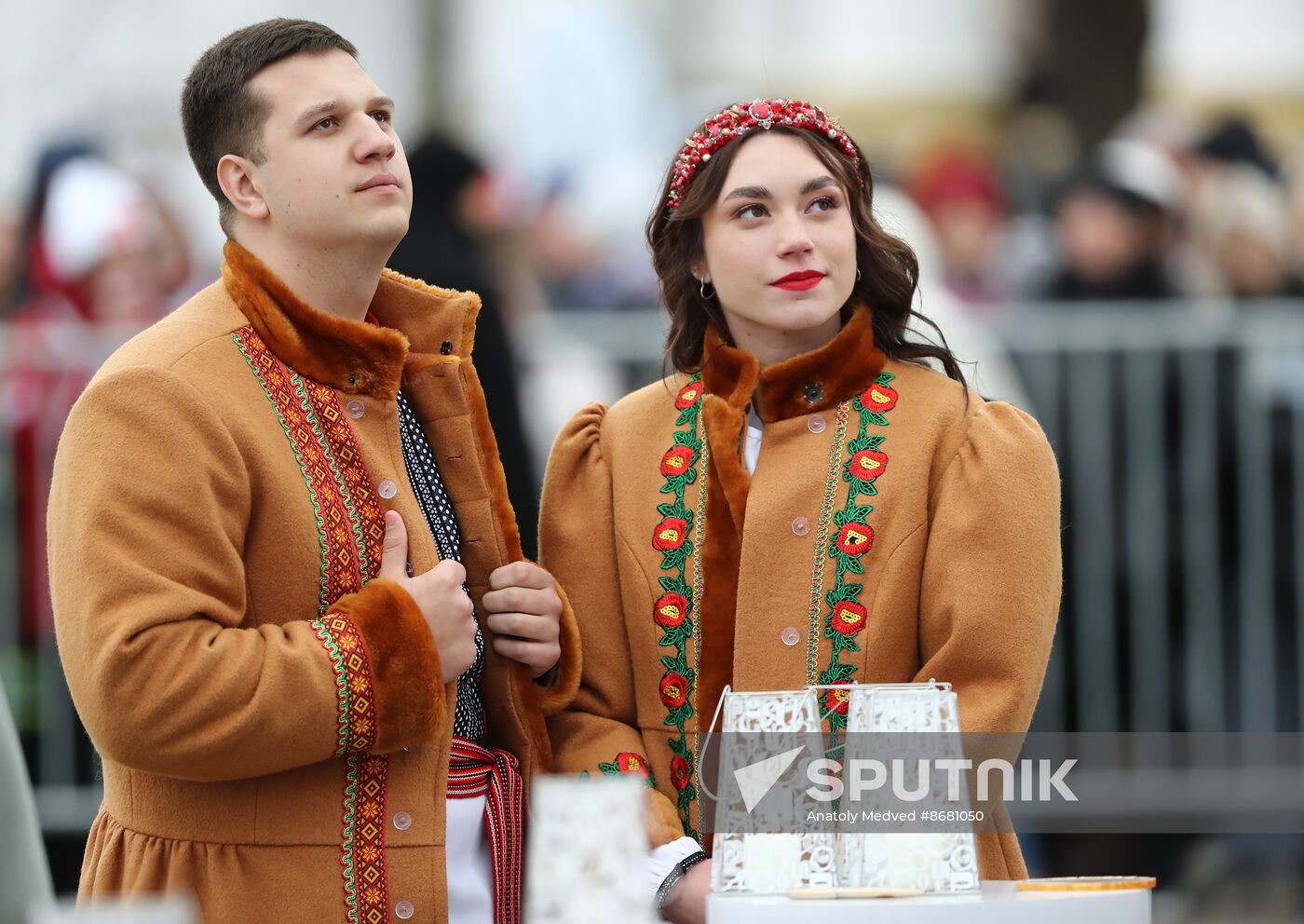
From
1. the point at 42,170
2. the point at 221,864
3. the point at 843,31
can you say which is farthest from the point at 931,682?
the point at 843,31

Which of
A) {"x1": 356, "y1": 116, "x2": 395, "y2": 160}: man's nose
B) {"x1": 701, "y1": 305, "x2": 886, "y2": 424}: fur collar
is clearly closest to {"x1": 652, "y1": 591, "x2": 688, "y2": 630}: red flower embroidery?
{"x1": 701, "y1": 305, "x2": 886, "y2": 424}: fur collar

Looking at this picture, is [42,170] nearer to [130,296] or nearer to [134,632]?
[130,296]

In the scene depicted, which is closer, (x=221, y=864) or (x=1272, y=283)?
(x=221, y=864)

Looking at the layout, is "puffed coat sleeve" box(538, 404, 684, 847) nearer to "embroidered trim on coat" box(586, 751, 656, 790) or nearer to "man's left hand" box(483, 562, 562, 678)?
"embroidered trim on coat" box(586, 751, 656, 790)

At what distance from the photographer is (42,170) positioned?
27.6 feet

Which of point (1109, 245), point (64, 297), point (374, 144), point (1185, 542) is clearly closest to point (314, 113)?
point (374, 144)

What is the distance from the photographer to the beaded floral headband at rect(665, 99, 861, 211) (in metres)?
3.73

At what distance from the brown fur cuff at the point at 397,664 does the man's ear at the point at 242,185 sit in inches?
27.5

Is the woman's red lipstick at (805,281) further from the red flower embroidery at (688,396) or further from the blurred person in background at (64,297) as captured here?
the blurred person in background at (64,297)

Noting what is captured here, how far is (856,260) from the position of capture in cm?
377

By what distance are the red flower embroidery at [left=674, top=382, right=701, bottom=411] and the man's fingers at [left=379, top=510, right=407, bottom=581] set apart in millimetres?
617

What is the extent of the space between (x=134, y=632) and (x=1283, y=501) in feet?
17.0

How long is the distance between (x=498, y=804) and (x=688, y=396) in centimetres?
82

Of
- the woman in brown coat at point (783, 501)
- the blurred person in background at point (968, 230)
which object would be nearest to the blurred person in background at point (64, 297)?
the blurred person in background at point (968, 230)
